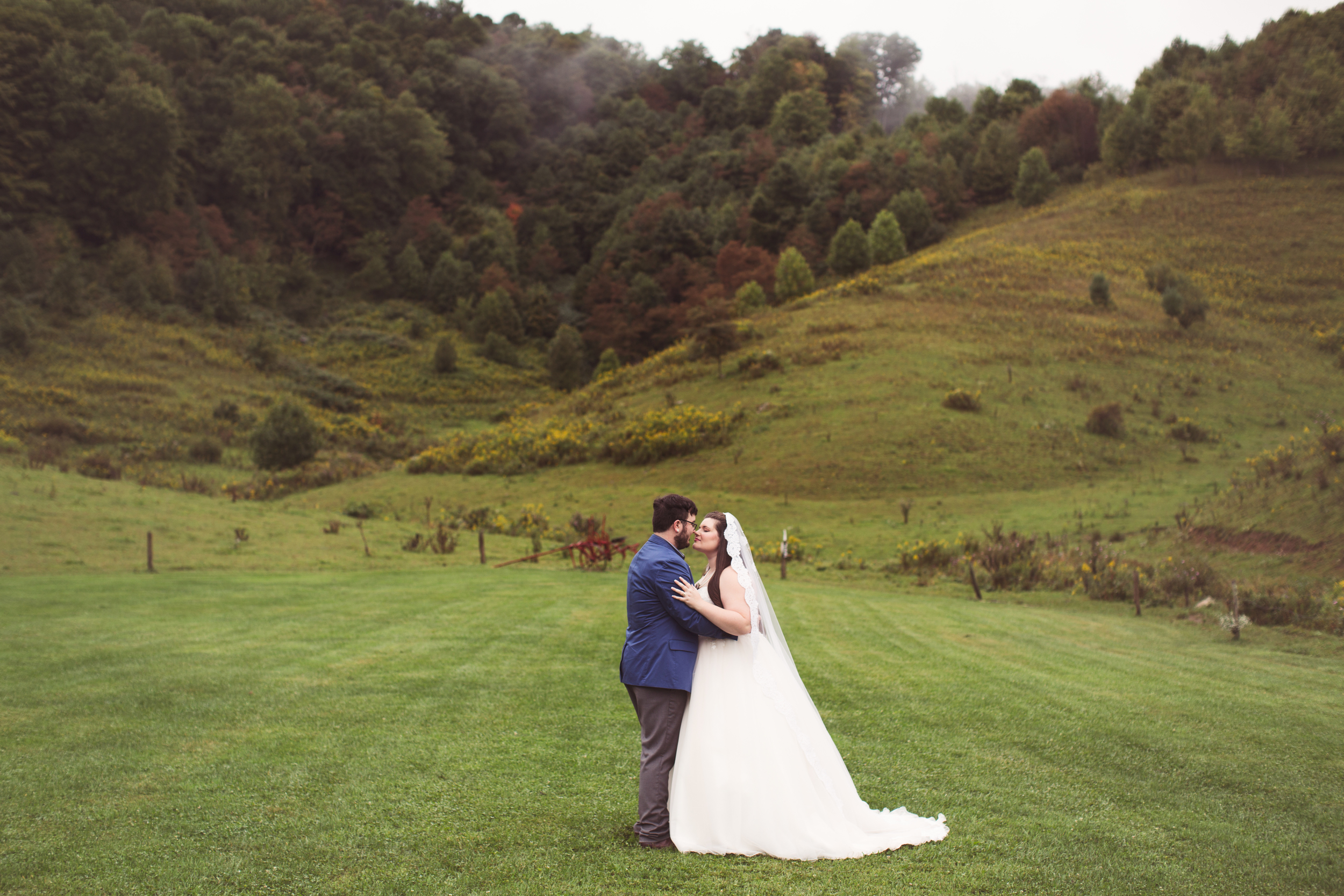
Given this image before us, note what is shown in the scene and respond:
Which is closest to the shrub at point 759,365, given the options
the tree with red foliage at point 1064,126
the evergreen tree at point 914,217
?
the evergreen tree at point 914,217

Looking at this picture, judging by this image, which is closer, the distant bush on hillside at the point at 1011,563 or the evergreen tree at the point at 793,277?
the distant bush on hillside at the point at 1011,563

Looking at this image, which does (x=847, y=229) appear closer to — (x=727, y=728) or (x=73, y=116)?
(x=73, y=116)

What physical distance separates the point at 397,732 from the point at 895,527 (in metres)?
20.2

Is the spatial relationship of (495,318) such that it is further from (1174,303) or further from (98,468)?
(1174,303)

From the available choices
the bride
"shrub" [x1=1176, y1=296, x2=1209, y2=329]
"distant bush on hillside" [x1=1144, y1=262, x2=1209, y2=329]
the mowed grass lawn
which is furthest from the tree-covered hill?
the bride

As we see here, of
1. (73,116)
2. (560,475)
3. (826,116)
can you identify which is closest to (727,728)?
(560,475)

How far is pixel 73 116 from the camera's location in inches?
2387

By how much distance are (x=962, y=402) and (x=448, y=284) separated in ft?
166

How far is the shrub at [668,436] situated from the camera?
35.3 meters

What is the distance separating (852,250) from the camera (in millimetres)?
60500

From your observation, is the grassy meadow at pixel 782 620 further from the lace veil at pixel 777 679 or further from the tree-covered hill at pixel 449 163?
the tree-covered hill at pixel 449 163

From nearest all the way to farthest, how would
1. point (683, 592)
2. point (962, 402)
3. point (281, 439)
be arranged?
point (683, 592) → point (962, 402) → point (281, 439)

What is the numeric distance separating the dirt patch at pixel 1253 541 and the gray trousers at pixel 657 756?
57.8 ft

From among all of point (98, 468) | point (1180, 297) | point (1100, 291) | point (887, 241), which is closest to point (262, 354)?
point (98, 468)
